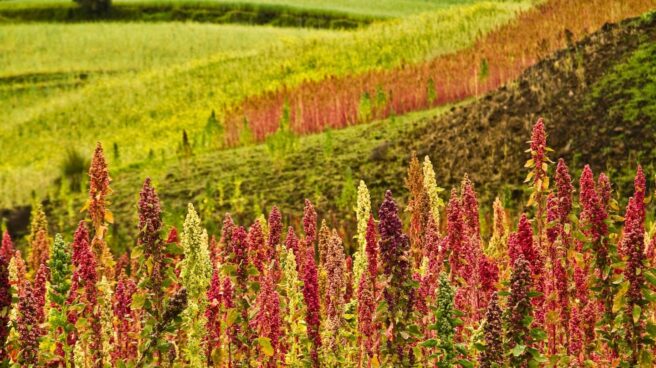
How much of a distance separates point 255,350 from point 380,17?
39.8 m

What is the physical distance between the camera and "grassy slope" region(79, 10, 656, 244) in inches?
463

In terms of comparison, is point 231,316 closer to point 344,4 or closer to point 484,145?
point 484,145

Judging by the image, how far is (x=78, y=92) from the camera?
33.2 meters

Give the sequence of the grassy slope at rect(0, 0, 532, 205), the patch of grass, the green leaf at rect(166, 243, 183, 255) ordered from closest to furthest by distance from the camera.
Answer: the green leaf at rect(166, 243, 183, 255), the grassy slope at rect(0, 0, 532, 205), the patch of grass

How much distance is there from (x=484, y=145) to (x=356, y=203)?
6.32 feet

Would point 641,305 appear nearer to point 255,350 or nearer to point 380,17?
point 255,350

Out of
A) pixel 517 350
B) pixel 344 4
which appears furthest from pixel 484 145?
pixel 344 4

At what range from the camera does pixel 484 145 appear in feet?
41.0

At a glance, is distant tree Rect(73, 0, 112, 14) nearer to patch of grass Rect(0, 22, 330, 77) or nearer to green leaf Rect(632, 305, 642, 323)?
patch of grass Rect(0, 22, 330, 77)

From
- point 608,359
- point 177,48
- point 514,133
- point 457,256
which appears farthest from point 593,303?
point 177,48

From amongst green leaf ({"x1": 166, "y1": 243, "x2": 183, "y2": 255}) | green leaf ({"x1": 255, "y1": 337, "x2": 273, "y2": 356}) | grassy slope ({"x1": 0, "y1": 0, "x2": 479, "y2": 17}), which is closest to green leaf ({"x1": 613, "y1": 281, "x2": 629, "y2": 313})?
green leaf ({"x1": 255, "y1": 337, "x2": 273, "y2": 356})

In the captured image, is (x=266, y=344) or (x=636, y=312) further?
(x=266, y=344)

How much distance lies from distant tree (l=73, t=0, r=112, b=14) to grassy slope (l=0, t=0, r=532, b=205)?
15396mm

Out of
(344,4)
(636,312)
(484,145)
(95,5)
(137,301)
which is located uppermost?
(636,312)
